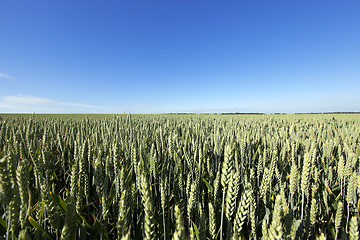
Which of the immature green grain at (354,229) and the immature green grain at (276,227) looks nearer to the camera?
the immature green grain at (276,227)

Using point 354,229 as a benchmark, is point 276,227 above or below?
above

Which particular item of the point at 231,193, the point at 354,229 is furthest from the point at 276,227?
the point at 354,229

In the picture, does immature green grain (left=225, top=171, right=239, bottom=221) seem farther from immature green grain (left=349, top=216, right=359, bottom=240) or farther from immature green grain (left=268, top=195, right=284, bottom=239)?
immature green grain (left=349, top=216, right=359, bottom=240)

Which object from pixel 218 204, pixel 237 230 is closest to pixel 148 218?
pixel 237 230

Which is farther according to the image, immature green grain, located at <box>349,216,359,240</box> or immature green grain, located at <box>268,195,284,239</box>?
immature green grain, located at <box>349,216,359,240</box>

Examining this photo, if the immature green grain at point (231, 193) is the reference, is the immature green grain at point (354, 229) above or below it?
below

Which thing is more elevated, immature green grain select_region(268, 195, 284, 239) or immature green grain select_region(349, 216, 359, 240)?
immature green grain select_region(268, 195, 284, 239)

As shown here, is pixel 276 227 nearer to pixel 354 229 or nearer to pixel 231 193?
pixel 231 193

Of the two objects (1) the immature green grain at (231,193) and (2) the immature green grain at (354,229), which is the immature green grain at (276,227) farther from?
(2) the immature green grain at (354,229)

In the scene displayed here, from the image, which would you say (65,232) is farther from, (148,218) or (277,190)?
(277,190)

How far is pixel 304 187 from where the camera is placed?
1.22 metres

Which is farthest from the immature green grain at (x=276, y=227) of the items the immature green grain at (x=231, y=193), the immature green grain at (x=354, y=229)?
the immature green grain at (x=354, y=229)

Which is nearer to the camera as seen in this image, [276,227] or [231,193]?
[276,227]

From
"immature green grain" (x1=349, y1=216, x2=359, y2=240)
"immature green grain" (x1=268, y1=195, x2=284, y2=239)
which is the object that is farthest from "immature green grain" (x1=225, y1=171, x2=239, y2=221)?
"immature green grain" (x1=349, y1=216, x2=359, y2=240)
